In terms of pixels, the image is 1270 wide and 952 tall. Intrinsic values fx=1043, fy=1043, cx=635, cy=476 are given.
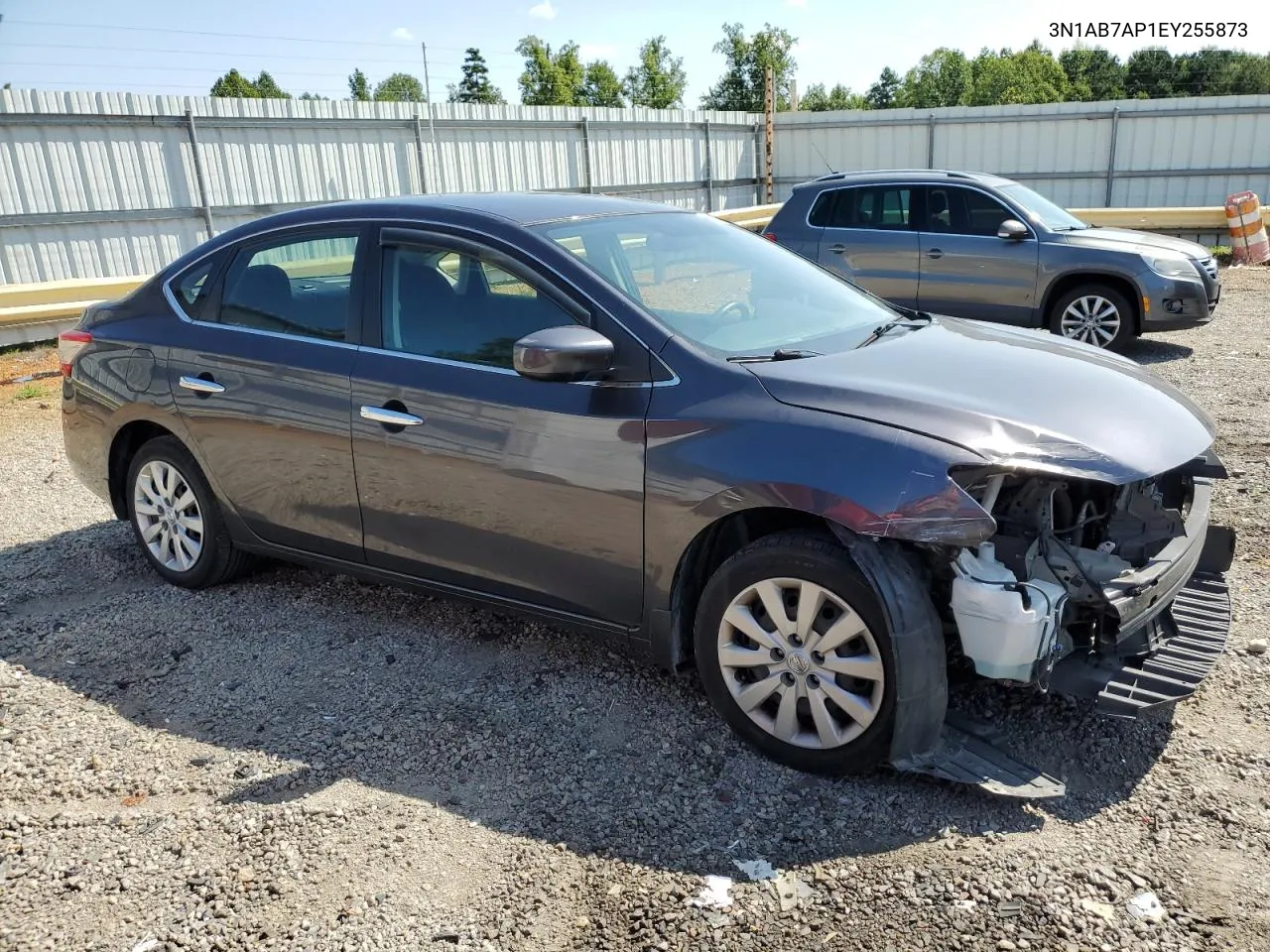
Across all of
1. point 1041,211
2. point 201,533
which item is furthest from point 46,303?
point 1041,211

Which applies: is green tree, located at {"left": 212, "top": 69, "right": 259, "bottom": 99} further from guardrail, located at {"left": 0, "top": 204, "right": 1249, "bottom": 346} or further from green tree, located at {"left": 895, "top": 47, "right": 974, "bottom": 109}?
guardrail, located at {"left": 0, "top": 204, "right": 1249, "bottom": 346}

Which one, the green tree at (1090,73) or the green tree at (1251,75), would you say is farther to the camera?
the green tree at (1090,73)

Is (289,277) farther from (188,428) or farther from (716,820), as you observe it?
(716,820)

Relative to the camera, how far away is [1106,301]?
32.3ft

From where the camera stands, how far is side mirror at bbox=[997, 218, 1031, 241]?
32.5ft

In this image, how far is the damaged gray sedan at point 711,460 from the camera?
10.2ft

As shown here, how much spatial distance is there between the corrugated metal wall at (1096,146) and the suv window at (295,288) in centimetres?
1829

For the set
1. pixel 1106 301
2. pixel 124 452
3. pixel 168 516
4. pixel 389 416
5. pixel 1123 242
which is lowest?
pixel 1106 301

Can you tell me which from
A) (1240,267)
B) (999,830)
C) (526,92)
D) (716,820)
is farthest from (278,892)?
(526,92)

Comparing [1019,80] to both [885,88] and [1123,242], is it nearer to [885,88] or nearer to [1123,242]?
[885,88]

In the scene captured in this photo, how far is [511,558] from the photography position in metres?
3.84

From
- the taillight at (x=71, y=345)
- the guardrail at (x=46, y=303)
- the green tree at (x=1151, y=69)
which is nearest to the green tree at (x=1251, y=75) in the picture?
the green tree at (x=1151, y=69)

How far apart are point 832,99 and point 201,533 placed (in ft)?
258

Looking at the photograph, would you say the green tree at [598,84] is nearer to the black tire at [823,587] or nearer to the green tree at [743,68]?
the green tree at [743,68]
